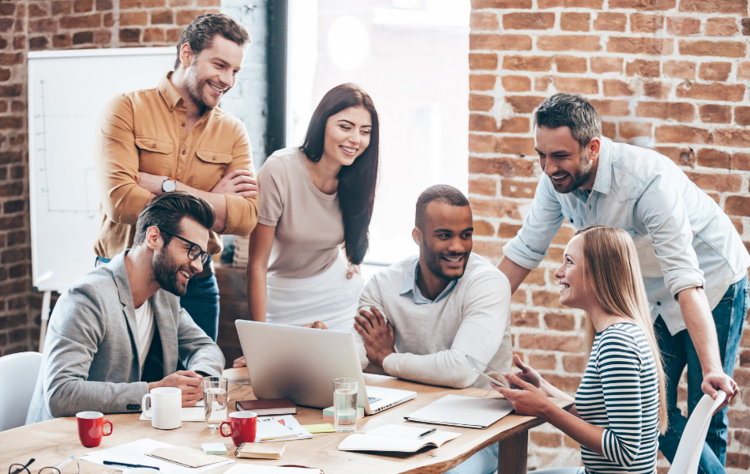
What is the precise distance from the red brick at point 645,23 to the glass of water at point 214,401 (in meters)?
2.11

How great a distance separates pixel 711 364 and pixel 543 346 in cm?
110

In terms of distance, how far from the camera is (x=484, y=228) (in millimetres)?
3023

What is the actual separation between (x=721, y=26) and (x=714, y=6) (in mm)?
80

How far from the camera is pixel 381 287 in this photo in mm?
2289

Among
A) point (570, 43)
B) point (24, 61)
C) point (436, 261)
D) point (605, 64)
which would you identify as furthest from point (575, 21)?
point (24, 61)

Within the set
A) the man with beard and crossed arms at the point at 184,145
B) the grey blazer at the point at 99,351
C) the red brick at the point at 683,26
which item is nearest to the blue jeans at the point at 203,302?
the man with beard and crossed arms at the point at 184,145

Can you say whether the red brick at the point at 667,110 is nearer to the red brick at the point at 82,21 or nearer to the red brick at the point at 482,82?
the red brick at the point at 482,82

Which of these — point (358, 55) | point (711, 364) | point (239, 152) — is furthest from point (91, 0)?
point (711, 364)

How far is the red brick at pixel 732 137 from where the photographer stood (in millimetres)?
2759

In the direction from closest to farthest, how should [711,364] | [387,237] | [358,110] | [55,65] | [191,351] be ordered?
[711,364] < [191,351] < [358,110] < [55,65] < [387,237]

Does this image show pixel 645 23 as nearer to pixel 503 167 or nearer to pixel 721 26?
pixel 721 26

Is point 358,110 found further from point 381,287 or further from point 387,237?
point 387,237

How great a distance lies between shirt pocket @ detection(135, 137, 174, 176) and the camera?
7.73 ft

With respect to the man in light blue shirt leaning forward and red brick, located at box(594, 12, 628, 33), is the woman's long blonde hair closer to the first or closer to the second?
the man in light blue shirt leaning forward
